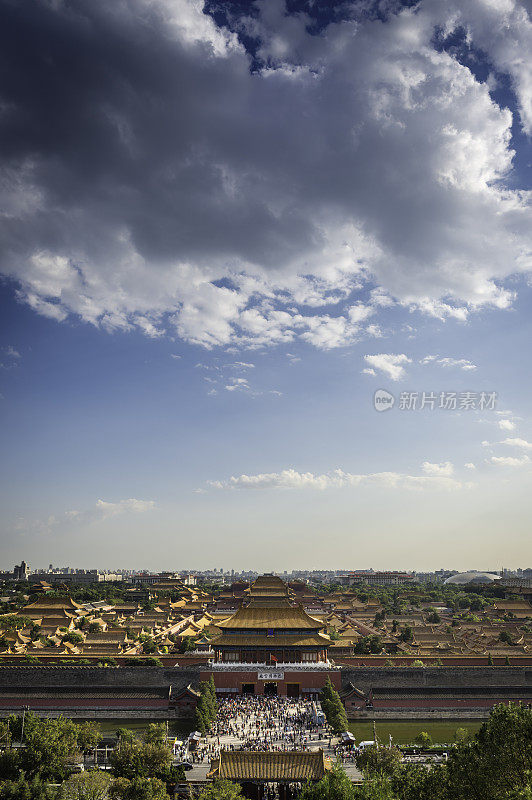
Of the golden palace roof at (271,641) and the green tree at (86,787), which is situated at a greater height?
the golden palace roof at (271,641)

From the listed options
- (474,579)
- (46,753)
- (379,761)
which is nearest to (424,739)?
(379,761)

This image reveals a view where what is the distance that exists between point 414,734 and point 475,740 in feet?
57.1

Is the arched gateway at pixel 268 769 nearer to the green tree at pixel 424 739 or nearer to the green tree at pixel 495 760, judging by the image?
the green tree at pixel 495 760

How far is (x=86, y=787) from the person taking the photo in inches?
779

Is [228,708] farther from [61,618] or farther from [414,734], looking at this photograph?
[61,618]

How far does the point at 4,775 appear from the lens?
22.8 meters

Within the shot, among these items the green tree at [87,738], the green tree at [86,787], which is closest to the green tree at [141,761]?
the green tree at [86,787]

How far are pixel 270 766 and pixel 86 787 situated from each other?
22.2 ft

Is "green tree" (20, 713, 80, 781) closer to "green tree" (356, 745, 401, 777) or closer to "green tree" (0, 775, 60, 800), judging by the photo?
"green tree" (0, 775, 60, 800)

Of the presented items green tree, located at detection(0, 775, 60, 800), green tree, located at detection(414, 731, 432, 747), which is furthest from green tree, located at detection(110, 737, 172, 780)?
green tree, located at detection(414, 731, 432, 747)

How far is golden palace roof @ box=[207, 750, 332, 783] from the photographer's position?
72.0ft

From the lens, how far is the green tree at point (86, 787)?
19438 mm

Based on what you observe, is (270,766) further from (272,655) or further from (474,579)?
(474,579)

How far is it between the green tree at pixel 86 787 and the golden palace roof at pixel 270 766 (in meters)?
4.18
